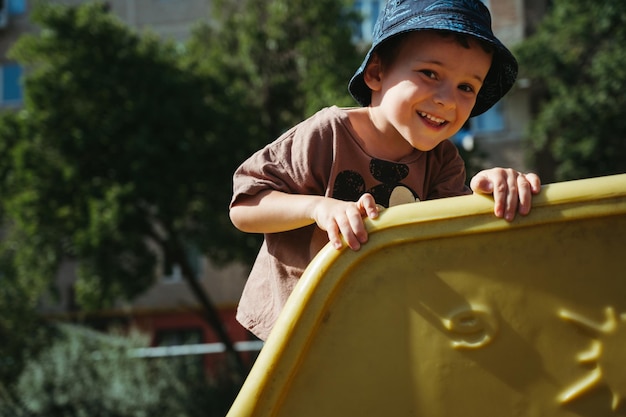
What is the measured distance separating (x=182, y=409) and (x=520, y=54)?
8.33m

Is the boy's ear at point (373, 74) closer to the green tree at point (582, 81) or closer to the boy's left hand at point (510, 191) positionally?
the boy's left hand at point (510, 191)

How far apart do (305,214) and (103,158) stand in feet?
37.6

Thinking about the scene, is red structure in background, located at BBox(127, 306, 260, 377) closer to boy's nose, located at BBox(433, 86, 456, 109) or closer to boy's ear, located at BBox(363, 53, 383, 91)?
boy's ear, located at BBox(363, 53, 383, 91)

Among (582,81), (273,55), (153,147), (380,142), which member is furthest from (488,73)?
(582,81)

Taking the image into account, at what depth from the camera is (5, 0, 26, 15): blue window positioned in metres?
21.1

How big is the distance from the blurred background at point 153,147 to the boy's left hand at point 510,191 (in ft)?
32.7

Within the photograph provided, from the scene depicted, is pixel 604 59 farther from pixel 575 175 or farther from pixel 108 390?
pixel 108 390

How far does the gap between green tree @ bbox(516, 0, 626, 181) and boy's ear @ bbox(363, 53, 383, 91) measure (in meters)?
12.6

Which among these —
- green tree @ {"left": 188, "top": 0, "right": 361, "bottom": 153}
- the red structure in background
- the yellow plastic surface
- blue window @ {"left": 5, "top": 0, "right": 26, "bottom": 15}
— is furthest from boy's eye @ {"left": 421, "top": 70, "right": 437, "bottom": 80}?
blue window @ {"left": 5, "top": 0, "right": 26, "bottom": 15}

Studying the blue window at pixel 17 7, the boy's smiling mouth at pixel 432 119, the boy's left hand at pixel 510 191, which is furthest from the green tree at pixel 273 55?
the boy's left hand at pixel 510 191

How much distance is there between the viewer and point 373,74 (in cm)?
194

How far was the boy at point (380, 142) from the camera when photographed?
1.72 metres

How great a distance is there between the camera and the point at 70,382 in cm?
1103

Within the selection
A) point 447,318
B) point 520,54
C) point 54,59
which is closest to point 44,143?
point 54,59
